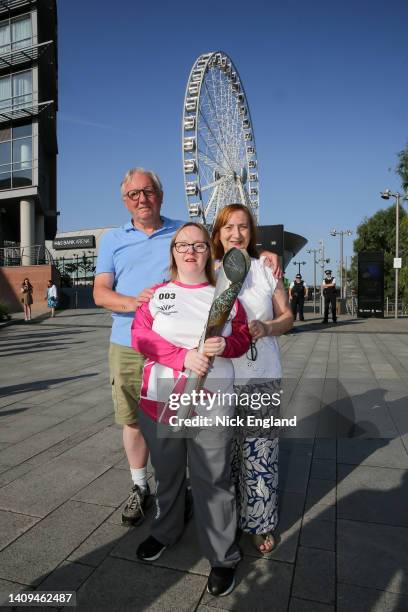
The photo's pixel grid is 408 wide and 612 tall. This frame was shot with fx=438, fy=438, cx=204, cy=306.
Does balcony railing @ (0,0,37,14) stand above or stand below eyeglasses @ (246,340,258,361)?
above

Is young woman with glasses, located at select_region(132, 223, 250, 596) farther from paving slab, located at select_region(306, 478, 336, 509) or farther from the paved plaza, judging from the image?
paving slab, located at select_region(306, 478, 336, 509)

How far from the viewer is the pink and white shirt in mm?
1954

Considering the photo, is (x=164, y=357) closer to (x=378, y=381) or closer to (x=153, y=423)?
(x=153, y=423)

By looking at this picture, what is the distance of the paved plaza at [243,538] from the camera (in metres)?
1.93

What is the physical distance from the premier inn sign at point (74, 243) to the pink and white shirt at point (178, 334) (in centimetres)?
7644

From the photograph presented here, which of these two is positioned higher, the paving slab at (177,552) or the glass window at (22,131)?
the glass window at (22,131)

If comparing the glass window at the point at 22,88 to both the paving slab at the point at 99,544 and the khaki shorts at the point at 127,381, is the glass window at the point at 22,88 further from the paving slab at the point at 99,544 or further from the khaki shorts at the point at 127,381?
the paving slab at the point at 99,544

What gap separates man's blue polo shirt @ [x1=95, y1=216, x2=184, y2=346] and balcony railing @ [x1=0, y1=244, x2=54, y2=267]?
77.8 feet

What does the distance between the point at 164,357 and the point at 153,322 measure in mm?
176

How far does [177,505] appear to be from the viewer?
2.20m

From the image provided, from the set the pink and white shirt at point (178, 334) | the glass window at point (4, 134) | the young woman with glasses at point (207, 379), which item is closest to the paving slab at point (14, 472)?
the young woman with glasses at point (207, 379)

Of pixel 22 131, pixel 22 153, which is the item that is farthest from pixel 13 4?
pixel 22 153

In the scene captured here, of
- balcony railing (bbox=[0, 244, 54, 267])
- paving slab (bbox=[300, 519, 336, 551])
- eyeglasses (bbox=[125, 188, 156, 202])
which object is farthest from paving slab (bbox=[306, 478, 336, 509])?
balcony railing (bbox=[0, 244, 54, 267])

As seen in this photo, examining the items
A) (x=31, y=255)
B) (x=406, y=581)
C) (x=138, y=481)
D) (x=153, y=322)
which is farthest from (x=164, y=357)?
(x=31, y=255)
